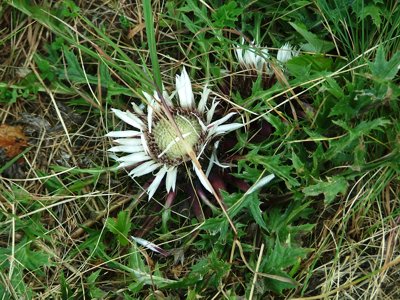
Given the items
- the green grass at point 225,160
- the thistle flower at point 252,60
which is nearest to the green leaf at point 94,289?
the green grass at point 225,160

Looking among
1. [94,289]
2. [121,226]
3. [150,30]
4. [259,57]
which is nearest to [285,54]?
[259,57]

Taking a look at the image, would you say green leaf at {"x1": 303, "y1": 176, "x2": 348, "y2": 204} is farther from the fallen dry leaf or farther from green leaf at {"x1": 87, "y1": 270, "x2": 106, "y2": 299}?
the fallen dry leaf

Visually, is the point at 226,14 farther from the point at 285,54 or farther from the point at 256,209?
the point at 256,209

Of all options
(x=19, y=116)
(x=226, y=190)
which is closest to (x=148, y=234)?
(x=226, y=190)

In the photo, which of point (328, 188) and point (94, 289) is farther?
point (94, 289)

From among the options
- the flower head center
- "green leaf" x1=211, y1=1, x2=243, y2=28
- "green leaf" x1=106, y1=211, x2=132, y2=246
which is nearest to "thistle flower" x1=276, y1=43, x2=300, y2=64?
"green leaf" x1=211, y1=1, x2=243, y2=28

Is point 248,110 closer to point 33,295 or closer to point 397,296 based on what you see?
point 397,296
